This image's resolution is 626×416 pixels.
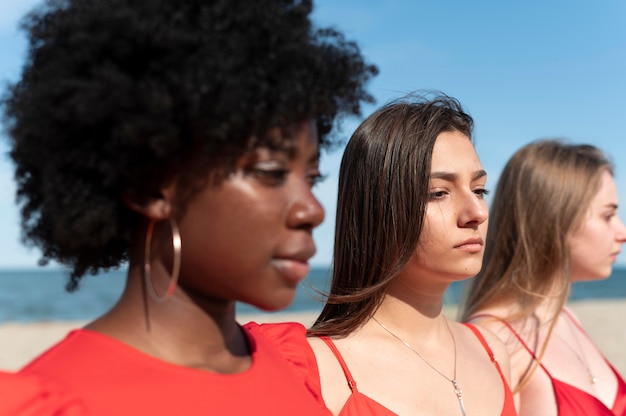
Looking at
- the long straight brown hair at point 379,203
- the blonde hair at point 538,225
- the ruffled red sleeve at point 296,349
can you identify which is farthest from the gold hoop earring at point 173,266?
the blonde hair at point 538,225

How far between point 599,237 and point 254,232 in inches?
104

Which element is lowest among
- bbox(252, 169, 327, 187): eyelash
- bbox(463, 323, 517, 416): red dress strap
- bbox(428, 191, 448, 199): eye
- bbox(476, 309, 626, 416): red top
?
bbox(476, 309, 626, 416): red top

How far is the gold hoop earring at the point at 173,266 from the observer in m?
1.49

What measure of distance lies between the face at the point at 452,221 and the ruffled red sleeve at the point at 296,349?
21.9 inches

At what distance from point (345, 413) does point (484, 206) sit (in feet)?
3.02

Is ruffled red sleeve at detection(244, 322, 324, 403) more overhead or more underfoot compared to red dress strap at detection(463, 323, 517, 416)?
more overhead

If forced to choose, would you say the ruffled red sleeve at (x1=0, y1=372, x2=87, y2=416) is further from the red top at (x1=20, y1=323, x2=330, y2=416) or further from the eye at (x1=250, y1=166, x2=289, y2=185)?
the eye at (x1=250, y1=166, x2=289, y2=185)

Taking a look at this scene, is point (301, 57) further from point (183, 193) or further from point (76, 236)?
point (76, 236)

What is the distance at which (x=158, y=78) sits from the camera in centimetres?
144

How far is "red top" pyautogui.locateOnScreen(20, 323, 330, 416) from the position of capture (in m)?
1.37

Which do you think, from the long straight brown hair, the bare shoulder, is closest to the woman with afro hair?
the bare shoulder

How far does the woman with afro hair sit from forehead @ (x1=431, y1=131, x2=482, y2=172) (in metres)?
0.97

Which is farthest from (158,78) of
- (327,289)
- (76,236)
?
(327,289)

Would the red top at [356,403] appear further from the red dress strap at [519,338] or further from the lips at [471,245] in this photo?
the red dress strap at [519,338]
